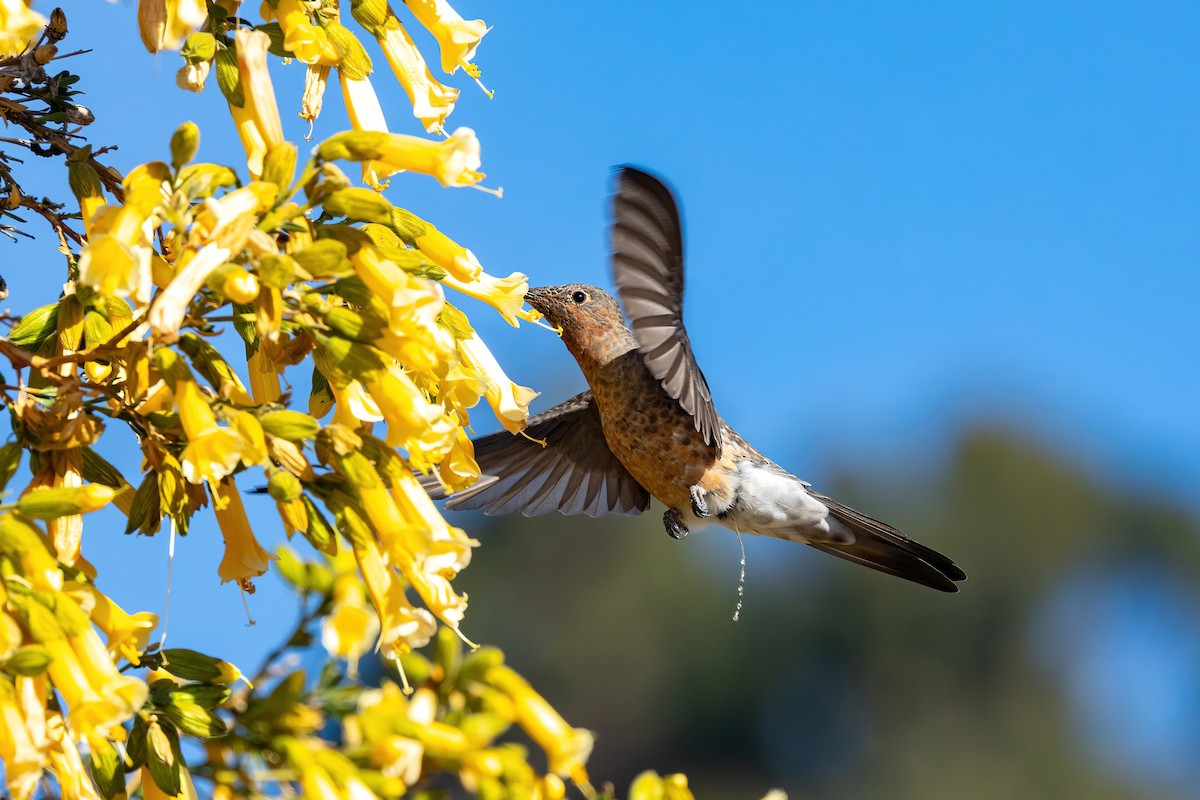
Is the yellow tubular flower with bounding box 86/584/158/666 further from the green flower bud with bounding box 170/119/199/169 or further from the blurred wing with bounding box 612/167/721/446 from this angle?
the blurred wing with bounding box 612/167/721/446

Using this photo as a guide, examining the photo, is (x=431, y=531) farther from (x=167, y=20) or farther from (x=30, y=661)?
(x=167, y=20)

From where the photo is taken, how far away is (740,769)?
87.2 feet

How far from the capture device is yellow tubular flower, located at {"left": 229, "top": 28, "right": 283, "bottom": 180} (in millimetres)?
1988

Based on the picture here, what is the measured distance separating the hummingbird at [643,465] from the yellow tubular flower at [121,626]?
1.66 m

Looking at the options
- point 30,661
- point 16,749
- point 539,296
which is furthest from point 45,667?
point 539,296

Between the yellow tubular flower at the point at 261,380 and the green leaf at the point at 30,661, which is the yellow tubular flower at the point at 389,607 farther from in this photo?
the green leaf at the point at 30,661

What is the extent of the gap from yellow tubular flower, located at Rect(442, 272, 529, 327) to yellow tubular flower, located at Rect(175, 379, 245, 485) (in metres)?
0.58

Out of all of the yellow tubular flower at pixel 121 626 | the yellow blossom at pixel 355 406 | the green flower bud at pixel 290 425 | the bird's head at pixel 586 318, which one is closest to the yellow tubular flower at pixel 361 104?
the yellow blossom at pixel 355 406

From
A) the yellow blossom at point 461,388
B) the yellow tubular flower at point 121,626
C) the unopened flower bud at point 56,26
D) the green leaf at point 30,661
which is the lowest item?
the green leaf at point 30,661

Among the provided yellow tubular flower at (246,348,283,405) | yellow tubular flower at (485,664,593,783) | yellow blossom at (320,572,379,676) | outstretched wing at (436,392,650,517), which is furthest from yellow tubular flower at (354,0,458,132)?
outstretched wing at (436,392,650,517)

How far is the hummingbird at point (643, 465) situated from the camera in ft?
12.3

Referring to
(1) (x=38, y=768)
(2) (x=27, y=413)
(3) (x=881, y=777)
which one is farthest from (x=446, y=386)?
(3) (x=881, y=777)

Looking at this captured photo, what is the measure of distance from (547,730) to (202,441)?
2.10 ft

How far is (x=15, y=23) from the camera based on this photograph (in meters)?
1.76
